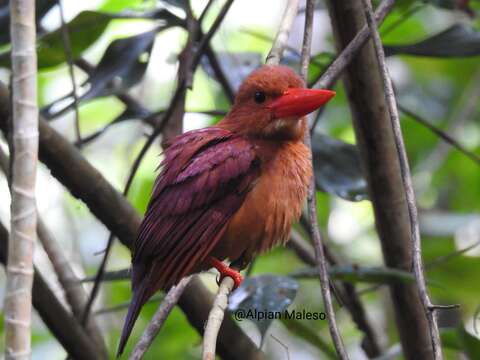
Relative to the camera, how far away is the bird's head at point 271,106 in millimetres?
2979

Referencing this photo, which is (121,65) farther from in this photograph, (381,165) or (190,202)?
(381,165)

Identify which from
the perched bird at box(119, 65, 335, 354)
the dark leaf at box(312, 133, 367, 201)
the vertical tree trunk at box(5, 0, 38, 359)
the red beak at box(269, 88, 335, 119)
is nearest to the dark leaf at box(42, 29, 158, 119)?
the perched bird at box(119, 65, 335, 354)

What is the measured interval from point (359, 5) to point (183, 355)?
6.57 feet

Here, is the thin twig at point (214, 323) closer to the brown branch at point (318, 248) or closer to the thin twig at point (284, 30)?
the brown branch at point (318, 248)

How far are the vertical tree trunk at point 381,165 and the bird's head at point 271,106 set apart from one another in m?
0.27

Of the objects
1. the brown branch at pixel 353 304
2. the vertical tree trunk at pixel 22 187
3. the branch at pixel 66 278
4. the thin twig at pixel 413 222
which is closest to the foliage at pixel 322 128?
the brown branch at pixel 353 304

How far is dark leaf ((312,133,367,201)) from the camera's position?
11.3 feet

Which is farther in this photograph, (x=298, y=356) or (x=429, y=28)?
(x=429, y=28)

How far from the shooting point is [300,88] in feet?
9.83

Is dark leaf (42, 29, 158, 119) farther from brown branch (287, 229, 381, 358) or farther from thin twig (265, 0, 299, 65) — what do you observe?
brown branch (287, 229, 381, 358)

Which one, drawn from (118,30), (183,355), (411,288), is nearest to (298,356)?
(183,355)

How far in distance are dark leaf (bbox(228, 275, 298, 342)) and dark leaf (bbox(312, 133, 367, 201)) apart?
1.78 ft

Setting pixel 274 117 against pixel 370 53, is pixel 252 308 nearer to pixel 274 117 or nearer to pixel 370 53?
pixel 274 117

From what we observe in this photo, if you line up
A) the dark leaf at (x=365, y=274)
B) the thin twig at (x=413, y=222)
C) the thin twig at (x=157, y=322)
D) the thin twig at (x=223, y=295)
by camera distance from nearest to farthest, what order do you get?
1. the thin twig at (x=413, y=222)
2. the thin twig at (x=223, y=295)
3. the thin twig at (x=157, y=322)
4. the dark leaf at (x=365, y=274)
